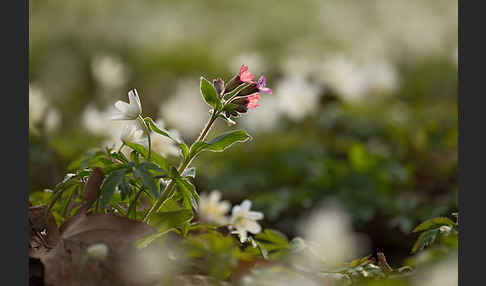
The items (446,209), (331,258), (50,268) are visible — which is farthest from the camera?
(446,209)

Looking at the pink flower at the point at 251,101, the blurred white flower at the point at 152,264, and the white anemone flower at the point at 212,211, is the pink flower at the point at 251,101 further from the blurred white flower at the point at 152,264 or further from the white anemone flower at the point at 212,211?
the white anemone flower at the point at 212,211

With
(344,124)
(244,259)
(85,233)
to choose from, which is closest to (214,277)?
(244,259)

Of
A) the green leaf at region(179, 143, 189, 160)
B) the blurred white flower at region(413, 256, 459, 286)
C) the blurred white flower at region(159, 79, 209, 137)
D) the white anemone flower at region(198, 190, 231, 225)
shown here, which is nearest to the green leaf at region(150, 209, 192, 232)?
the green leaf at region(179, 143, 189, 160)

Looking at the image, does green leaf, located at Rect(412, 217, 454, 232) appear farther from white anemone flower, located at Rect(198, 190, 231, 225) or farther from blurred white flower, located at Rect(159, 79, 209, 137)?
blurred white flower, located at Rect(159, 79, 209, 137)

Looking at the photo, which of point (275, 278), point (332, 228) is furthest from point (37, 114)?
point (275, 278)

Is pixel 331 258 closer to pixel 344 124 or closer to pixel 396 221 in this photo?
pixel 396 221

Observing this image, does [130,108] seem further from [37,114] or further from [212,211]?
[37,114]
